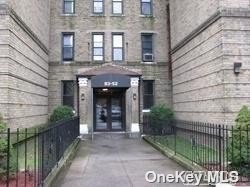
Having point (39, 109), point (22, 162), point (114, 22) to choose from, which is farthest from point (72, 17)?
point (22, 162)

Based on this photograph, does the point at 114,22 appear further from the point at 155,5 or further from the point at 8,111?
the point at 8,111

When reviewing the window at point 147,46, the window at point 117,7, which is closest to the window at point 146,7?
the window at point 117,7

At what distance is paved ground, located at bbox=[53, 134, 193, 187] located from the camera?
945 centimetres

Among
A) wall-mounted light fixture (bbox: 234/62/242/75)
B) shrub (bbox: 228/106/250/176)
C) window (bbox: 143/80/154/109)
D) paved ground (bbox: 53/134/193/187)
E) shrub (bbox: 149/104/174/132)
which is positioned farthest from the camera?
window (bbox: 143/80/154/109)

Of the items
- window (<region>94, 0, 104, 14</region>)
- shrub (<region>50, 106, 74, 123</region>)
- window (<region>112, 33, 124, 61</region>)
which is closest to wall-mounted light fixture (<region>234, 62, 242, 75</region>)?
shrub (<region>50, 106, 74, 123</region>)

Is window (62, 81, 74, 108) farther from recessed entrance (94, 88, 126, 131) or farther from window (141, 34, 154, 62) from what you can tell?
window (141, 34, 154, 62)

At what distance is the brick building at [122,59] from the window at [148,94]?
67mm

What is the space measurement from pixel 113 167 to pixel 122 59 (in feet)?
50.8

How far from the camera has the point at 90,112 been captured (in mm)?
24109

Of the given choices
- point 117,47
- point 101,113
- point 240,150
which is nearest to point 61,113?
point 101,113

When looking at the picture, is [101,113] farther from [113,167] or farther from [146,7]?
[113,167]

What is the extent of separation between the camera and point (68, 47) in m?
26.6

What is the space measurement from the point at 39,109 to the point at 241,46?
11897 millimetres

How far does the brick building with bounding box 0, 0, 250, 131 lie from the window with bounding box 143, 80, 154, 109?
7cm
